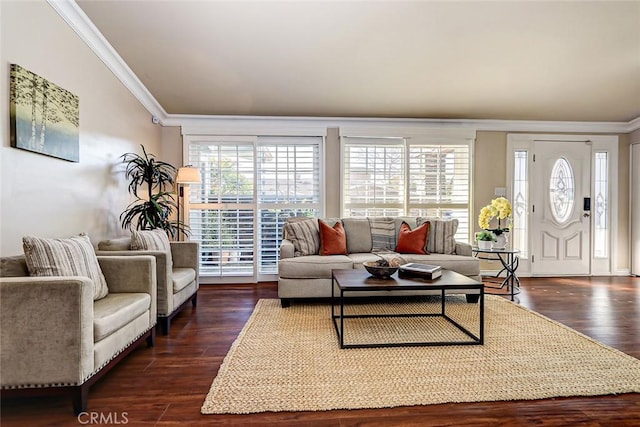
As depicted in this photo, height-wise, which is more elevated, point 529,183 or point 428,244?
point 529,183

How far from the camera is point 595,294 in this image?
381 cm

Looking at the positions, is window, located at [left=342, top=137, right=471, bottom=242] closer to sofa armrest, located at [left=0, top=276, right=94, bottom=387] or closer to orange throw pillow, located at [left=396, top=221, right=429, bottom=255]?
orange throw pillow, located at [left=396, top=221, right=429, bottom=255]

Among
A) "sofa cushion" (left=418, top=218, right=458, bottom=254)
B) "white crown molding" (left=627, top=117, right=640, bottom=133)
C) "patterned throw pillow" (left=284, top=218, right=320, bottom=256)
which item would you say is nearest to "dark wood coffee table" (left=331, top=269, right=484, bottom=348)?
"patterned throw pillow" (left=284, top=218, right=320, bottom=256)

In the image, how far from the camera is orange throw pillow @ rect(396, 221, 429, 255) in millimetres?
3777

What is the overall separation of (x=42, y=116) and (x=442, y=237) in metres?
3.87

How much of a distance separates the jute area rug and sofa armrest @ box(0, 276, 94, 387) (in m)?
0.72

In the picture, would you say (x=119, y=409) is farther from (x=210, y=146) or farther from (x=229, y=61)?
(x=210, y=146)

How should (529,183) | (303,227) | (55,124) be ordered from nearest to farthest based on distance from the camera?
(55,124), (303,227), (529,183)

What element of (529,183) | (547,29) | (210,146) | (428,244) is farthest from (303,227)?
(529,183)

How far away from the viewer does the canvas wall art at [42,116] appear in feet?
6.39

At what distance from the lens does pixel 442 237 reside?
152 inches

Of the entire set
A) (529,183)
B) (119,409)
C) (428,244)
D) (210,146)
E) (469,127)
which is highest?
(469,127)

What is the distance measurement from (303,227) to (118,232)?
6.40 feet

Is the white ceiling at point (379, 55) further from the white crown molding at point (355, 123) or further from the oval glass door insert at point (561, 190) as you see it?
the oval glass door insert at point (561, 190)
